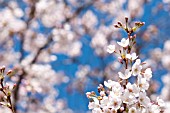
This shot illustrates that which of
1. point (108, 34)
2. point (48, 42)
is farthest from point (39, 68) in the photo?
point (108, 34)

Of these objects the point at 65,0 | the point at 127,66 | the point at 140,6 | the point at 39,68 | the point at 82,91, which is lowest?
the point at 127,66

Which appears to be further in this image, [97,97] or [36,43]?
[36,43]

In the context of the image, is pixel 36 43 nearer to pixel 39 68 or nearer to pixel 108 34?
pixel 39 68

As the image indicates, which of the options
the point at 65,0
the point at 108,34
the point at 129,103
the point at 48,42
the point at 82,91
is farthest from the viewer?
the point at 108,34

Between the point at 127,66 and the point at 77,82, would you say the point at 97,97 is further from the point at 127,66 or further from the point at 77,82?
the point at 77,82

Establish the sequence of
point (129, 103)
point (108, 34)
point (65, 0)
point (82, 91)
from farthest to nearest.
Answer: point (108, 34)
point (82, 91)
point (65, 0)
point (129, 103)

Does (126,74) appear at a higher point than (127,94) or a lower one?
higher

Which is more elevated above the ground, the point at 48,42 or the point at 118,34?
the point at 118,34
